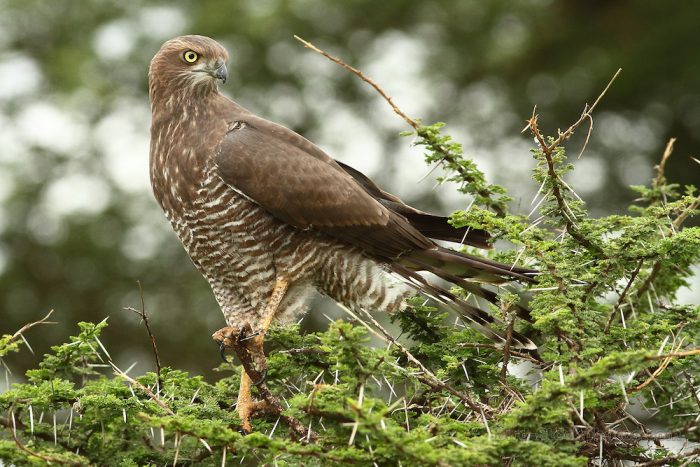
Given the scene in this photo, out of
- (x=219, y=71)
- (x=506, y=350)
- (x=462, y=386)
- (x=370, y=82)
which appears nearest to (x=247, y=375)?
(x=462, y=386)

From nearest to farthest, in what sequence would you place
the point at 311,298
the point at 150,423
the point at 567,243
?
the point at 150,423
the point at 567,243
the point at 311,298

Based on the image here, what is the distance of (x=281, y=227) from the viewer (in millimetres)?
4867

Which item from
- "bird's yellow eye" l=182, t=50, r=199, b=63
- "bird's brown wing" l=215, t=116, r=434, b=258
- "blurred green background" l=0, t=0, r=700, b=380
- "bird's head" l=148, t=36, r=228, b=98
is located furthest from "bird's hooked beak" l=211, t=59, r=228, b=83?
"blurred green background" l=0, t=0, r=700, b=380

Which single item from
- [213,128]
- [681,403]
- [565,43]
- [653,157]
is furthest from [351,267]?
[565,43]

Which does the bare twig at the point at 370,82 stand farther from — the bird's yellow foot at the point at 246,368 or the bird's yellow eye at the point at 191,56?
the bird's yellow eye at the point at 191,56

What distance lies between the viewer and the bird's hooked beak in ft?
17.3

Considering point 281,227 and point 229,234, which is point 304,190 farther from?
point 229,234

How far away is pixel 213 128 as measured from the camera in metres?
5.04

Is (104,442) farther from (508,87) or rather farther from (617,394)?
(508,87)

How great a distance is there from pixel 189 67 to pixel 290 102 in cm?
745

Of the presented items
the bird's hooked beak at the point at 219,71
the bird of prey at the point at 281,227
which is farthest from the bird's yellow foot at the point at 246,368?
the bird's hooked beak at the point at 219,71

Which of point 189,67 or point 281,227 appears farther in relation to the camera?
point 189,67

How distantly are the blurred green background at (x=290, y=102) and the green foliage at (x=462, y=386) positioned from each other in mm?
6732

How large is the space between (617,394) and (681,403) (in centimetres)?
65
